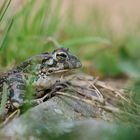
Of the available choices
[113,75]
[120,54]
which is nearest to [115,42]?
→ [120,54]

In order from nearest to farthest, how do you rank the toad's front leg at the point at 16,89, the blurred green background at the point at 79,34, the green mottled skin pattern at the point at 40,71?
the toad's front leg at the point at 16,89, the green mottled skin pattern at the point at 40,71, the blurred green background at the point at 79,34

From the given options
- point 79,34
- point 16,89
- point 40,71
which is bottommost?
point 16,89

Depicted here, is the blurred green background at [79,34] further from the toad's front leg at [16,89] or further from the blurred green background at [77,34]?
the toad's front leg at [16,89]

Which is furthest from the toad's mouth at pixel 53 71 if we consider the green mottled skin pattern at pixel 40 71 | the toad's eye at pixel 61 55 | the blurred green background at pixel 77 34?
the blurred green background at pixel 77 34

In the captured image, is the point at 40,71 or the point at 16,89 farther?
the point at 40,71

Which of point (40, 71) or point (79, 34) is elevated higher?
point (79, 34)

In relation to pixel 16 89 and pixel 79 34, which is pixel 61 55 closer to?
pixel 16 89

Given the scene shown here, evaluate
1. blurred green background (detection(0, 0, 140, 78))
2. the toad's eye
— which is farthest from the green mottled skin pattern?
blurred green background (detection(0, 0, 140, 78))

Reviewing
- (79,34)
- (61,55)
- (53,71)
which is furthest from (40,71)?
(79,34)
